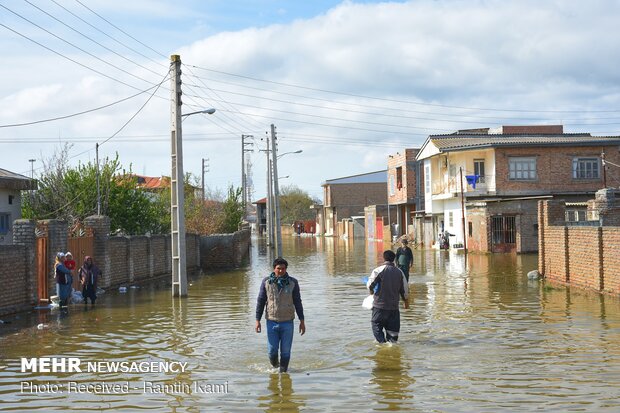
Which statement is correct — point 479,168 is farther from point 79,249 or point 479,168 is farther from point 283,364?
point 283,364

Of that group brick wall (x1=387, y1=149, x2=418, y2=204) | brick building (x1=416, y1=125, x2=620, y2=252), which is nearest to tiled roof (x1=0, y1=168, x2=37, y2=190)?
brick building (x1=416, y1=125, x2=620, y2=252)

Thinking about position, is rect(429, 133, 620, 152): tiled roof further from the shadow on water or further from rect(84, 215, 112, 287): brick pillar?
the shadow on water

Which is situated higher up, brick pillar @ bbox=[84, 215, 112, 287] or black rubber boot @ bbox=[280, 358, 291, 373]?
brick pillar @ bbox=[84, 215, 112, 287]

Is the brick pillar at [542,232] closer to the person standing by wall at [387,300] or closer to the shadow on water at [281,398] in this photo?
the person standing by wall at [387,300]

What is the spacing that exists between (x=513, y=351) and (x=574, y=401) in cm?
327

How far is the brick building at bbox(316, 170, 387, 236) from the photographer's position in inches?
3792

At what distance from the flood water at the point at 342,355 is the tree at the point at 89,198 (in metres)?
13.4

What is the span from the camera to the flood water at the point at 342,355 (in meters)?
9.37

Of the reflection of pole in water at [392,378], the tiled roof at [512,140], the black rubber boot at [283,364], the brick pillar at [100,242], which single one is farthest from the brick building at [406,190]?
the black rubber boot at [283,364]

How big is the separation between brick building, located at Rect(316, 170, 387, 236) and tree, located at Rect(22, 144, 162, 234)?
57.9 metres

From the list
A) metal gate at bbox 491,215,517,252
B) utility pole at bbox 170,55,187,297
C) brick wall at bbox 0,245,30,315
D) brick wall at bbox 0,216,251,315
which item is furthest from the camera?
metal gate at bbox 491,215,517,252

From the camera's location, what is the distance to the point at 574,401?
9.01 metres

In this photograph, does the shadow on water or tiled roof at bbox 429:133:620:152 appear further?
tiled roof at bbox 429:133:620:152

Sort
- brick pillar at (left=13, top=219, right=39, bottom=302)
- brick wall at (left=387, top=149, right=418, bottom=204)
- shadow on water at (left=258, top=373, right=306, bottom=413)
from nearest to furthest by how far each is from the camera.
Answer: shadow on water at (left=258, top=373, right=306, bottom=413) < brick pillar at (left=13, top=219, right=39, bottom=302) < brick wall at (left=387, top=149, right=418, bottom=204)
